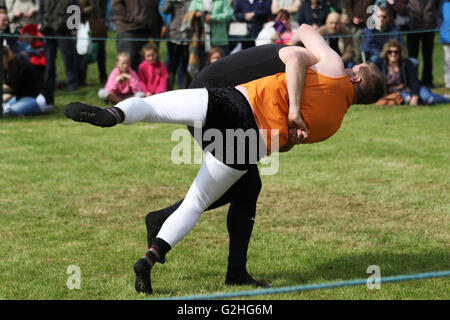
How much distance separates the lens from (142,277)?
4445 millimetres

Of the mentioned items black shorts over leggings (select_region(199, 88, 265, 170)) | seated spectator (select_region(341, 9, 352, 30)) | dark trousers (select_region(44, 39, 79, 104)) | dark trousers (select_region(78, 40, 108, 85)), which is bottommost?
dark trousers (select_region(78, 40, 108, 85))

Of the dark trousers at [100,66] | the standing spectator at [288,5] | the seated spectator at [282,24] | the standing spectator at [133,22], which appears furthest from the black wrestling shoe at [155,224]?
the dark trousers at [100,66]

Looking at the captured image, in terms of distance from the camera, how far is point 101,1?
79.0 feet

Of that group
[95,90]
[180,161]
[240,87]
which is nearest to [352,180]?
[180,161]

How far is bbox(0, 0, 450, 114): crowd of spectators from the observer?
12379 millimetres

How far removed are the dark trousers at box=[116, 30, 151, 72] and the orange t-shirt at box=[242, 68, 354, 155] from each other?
29.0ft

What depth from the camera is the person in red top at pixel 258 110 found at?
411 cm

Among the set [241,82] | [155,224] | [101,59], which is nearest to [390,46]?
[101,59]

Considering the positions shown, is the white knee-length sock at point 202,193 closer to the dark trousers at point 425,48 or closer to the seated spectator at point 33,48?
the seated spectator at point 33,48

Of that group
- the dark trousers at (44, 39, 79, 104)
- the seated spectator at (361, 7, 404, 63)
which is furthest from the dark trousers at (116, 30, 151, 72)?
the seated spectator at (361, 7, 404, 63)

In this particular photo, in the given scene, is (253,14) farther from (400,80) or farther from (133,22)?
(400,80)

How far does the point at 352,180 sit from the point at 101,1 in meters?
18.0

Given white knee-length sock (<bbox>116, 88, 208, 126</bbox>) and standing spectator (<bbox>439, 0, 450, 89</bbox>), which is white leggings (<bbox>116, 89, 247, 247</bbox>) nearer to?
white knee-length sock (<bbox>116, 88, 208, 126</bbox>)

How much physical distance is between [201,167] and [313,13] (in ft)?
32.2
